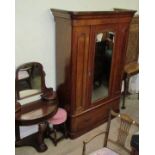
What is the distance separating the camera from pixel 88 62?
106 inches

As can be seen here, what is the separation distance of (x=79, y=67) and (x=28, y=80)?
2.12ft

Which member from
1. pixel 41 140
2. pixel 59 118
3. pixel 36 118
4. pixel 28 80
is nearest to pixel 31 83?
pixel 28 80

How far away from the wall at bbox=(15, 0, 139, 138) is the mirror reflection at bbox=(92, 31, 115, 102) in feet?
1.67

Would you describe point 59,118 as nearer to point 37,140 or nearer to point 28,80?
point 37,140

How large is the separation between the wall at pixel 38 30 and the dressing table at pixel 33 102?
0.41ft

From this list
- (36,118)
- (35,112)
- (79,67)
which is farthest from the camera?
(79,67)

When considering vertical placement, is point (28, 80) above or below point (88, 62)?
below

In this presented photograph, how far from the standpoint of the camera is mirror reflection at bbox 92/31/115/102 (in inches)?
109

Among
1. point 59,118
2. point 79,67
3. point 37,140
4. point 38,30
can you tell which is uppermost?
point 38,30

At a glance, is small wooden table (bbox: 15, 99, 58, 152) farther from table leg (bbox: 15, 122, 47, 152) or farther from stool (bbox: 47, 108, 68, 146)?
stool (bbox: 47, 108, 68, 146)

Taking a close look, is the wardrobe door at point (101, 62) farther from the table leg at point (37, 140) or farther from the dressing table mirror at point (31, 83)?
the table leg at point (37, 140)
